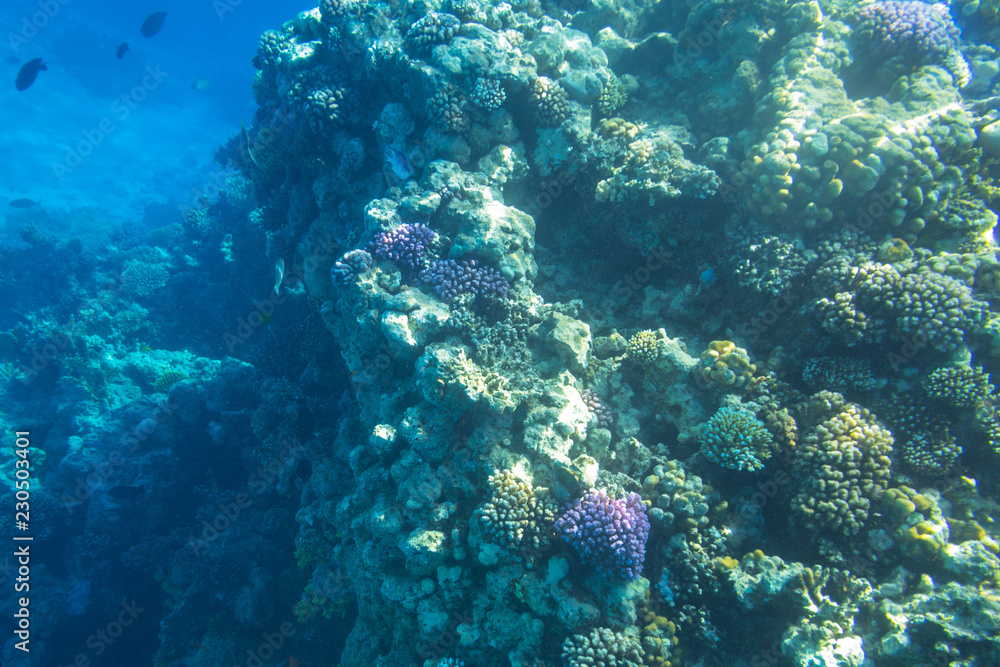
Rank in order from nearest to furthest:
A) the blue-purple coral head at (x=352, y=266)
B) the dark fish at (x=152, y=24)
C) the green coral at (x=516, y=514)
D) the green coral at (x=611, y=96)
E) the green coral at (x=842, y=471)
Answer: the green coral at (x=842, y=471)
the green coral at (x=516, y=514)
the blue-purple coral head at (x=352, y=266)
the green coral at (x=611, y=96)
the dark fish at (x=152, y=24)

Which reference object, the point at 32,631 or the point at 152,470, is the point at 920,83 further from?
the point at 32,631

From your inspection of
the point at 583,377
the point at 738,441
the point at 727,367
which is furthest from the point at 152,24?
the point at 738,441

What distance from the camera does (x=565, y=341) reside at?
490cm

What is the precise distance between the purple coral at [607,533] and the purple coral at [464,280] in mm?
2820

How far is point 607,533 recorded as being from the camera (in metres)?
3.97

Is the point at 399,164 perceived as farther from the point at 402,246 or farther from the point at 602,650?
the point at 602,650

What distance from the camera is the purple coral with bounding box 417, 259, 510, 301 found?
5332 millimetres

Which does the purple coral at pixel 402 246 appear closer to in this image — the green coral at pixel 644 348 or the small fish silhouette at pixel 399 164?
the small fish silhouette at pixel 399 164

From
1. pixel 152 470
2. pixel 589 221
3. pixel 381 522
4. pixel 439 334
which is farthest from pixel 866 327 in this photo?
pixel 152 470

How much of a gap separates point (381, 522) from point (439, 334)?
7.79 ft

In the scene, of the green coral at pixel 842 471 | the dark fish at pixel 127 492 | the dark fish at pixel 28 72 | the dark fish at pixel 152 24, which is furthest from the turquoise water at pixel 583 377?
the dark fish at pixel 152 24

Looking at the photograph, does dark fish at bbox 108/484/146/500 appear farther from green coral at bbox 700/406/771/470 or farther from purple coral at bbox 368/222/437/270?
green coral at bbox 700/406/771/470

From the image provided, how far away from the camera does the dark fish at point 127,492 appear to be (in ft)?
28.3

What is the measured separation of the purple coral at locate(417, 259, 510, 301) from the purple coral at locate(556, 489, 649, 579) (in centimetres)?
282
